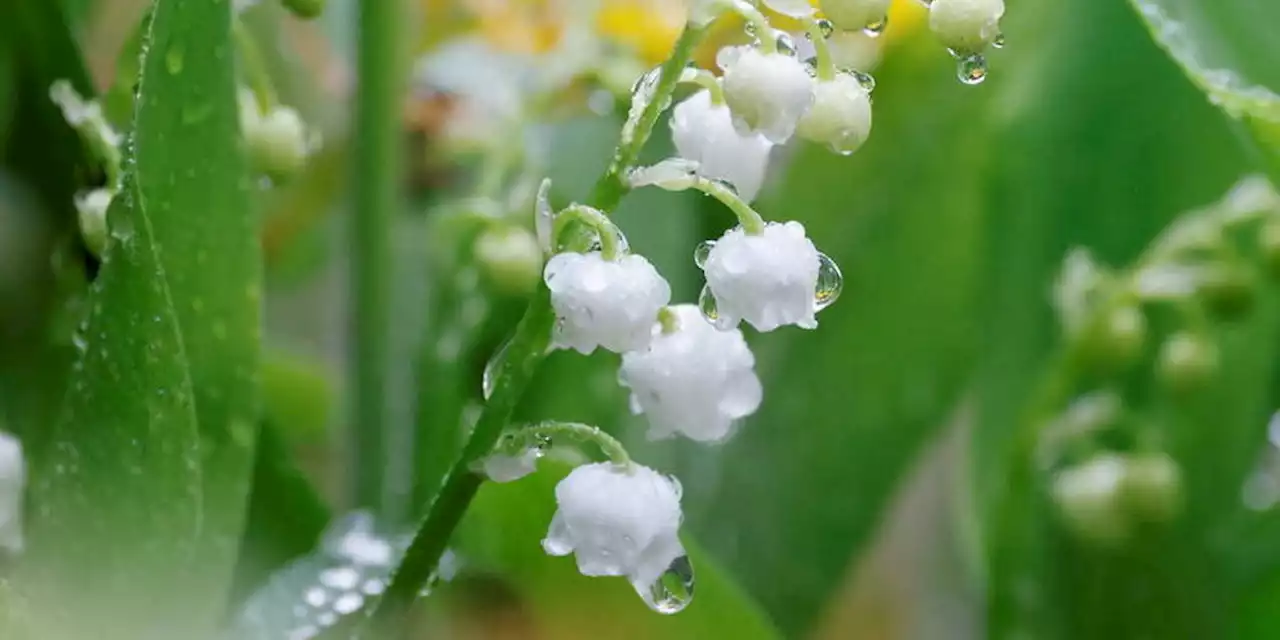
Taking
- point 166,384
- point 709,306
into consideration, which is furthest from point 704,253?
point 166,384

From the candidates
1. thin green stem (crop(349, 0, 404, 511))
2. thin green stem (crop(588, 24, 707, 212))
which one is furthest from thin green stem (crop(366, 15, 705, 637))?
thin green stem (crop(349, 0, 404, 511))

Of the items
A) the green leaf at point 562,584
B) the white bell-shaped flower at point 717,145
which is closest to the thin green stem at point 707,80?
the white bell-shaped flower at point 717,145

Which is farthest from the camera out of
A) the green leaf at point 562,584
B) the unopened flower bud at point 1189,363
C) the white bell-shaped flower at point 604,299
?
the unopened flower bud at point 1189,363

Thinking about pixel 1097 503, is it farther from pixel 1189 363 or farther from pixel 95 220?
pixel 95 220

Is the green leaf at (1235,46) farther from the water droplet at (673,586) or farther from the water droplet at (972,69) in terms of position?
the water droplet at (673,586)

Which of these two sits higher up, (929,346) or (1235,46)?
(1235,46)
